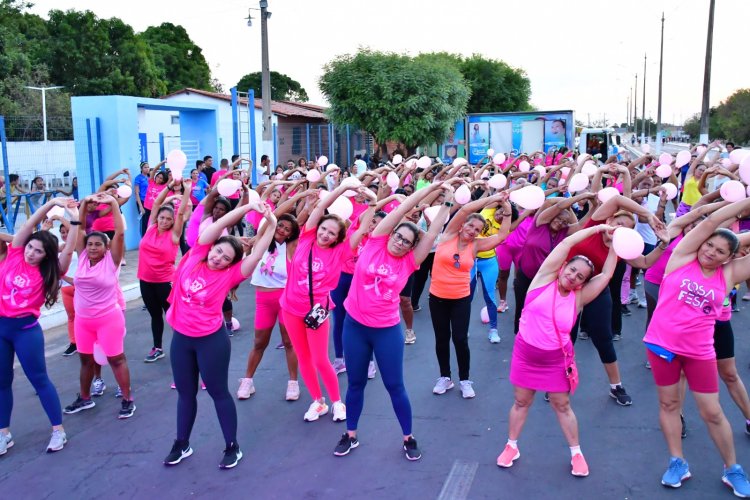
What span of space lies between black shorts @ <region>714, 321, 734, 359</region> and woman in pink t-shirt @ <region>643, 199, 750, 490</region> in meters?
0.53

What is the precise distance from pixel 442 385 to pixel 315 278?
5.30 feet

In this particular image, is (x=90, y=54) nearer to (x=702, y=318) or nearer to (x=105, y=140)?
(x=105, y=140)

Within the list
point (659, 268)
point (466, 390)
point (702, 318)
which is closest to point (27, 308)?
point (466, 390)

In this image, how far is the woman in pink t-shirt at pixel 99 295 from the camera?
509 centimetres

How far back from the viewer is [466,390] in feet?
18.6

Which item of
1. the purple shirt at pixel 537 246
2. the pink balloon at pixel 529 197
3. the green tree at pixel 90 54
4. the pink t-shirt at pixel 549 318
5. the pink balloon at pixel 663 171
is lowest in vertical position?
the pink t-shirt at pixel 549 318

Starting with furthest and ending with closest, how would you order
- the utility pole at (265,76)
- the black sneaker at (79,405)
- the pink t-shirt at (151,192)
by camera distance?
the utility pole at (265,76)
the pink t-shirt at (151,192)
the black sneaker at (79,405)

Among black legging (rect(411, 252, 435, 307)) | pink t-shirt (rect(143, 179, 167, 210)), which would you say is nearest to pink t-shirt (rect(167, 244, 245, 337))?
black legging (rect(411, 252, 435, 307))

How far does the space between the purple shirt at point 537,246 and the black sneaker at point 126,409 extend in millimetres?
3512

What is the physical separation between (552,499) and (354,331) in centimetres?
160

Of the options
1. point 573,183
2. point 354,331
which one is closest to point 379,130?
point 573,183

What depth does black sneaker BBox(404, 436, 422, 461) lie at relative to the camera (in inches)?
181

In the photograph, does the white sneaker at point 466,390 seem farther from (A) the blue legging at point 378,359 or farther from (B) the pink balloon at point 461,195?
(B) the pink balloon at point 461,195

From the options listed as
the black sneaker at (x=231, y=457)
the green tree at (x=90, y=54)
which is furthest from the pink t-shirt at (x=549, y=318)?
the green tree at (x=90, y=54)
